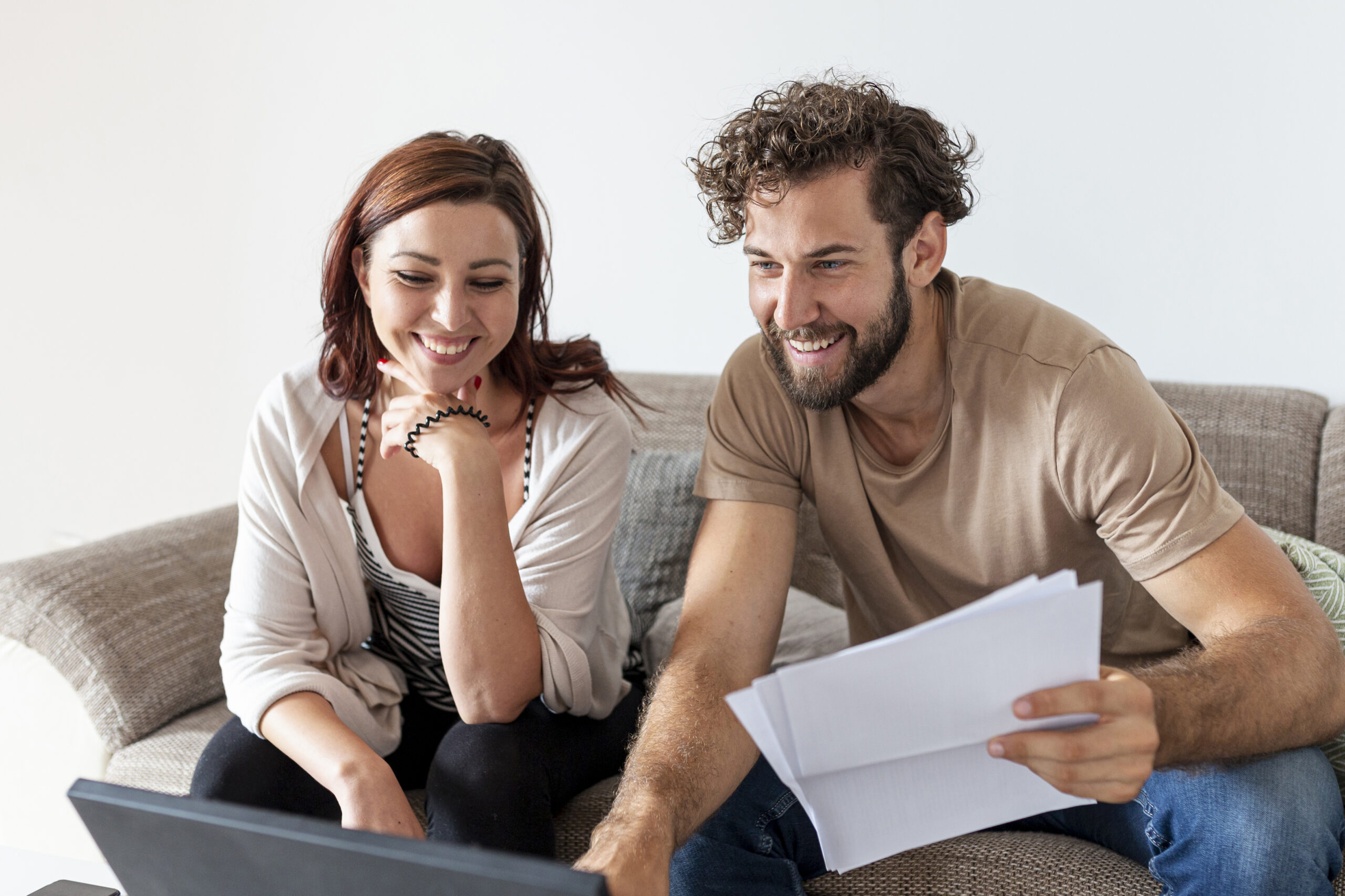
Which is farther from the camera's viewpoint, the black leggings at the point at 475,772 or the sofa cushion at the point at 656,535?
the sofa cushion at the point at 656,535

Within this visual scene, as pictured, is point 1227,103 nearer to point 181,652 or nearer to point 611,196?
point 611,196

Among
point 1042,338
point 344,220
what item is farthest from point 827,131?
point 344,220

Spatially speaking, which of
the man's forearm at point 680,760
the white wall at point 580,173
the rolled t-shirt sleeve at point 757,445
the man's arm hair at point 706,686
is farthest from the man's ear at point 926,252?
the white wall at point 580,173

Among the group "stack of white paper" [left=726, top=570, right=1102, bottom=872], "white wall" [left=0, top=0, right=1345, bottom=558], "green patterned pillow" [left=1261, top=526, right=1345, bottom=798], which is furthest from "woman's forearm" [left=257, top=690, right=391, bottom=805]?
"white wall" [left=0, top=0, right=1345, bottom=558]

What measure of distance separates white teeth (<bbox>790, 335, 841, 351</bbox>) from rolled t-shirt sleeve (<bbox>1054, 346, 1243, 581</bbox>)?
0.91 ft

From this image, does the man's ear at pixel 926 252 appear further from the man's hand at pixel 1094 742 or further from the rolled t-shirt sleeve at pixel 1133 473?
the man's hand at pixel 1094 742

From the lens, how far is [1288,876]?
102 cm

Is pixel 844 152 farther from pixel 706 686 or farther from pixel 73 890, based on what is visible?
pixel 73 890

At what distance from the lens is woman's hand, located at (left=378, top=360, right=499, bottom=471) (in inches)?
48.8

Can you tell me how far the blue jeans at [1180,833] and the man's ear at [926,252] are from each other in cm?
64

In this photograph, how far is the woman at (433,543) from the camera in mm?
1184

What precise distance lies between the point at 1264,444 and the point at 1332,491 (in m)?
0.12

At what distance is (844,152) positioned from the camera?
1229mm

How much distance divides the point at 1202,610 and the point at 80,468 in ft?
9.51
